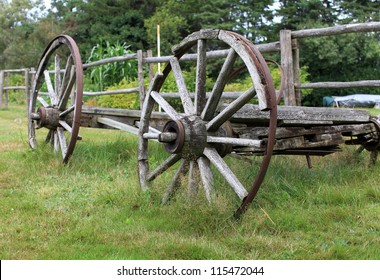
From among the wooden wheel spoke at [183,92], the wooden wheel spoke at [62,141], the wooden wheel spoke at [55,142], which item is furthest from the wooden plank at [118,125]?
the wooden wheel spoke at [183,92]

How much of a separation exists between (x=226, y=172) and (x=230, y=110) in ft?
1.60

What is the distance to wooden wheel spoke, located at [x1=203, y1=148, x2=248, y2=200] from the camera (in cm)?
364

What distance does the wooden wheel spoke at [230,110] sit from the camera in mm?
3654

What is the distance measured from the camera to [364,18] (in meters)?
25.5

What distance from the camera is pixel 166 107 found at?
4.50m

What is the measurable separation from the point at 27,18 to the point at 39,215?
37138 millimetres

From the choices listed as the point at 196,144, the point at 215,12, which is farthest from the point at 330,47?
the point at 196,144

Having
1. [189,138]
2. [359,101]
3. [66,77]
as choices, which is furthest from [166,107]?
[359,101]

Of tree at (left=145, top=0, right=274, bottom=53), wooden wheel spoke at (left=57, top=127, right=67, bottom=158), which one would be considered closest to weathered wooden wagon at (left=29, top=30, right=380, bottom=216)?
wooden wheel spoke at (left=57, top=127, right=67, bottom=158)

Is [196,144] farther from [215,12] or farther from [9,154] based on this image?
[215,12]

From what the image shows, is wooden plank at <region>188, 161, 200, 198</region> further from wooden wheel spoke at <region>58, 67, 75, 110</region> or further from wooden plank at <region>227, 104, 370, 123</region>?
wooden wheel spoke at <region>58, 67, 75, 110</region>

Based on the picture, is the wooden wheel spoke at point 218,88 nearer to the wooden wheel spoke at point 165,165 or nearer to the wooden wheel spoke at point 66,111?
the wooden wheel spoke at point 165,165

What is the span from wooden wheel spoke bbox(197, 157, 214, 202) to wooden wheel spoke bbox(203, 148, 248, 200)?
0.10 metres

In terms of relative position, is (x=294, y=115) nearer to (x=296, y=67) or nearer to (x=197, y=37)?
(x=197, y=37)
